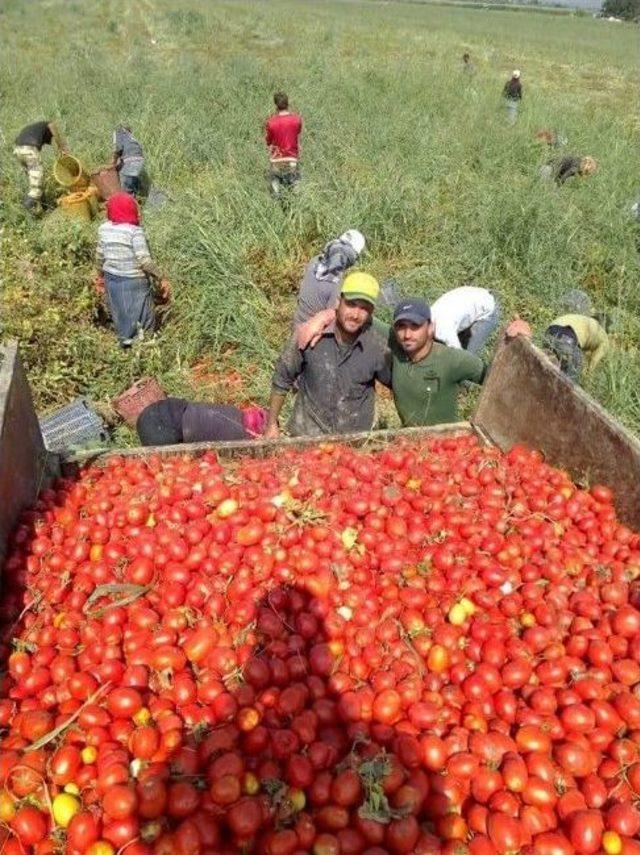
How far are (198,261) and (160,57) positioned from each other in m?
18.8

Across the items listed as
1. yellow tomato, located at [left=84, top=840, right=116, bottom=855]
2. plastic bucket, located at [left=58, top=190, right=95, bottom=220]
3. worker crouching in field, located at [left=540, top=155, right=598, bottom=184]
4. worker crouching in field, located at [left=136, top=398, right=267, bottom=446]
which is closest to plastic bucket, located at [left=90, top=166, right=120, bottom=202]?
plastic bucket, located at [left=58, top=190, right=95, bottom=220]

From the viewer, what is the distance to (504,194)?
7.67 m

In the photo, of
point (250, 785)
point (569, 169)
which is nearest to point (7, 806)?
point (250, 785)

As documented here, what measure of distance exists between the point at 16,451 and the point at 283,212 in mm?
5657

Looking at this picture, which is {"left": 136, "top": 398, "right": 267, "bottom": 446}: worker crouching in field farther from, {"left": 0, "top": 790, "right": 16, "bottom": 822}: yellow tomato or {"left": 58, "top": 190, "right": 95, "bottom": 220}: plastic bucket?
{"left": 58, "top": 190, "right": 95, "bottom": 220}: plastic bucket

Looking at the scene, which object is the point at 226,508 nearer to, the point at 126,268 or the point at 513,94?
the point at 126,268

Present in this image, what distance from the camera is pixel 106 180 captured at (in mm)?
8828

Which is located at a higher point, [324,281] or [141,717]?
[324,281]

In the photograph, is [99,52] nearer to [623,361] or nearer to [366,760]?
[623,361]

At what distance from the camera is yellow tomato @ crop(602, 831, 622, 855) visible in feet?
5.49

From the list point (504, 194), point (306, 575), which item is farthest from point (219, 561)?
point (504, 194)

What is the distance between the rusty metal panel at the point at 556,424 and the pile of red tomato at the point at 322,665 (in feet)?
0.38

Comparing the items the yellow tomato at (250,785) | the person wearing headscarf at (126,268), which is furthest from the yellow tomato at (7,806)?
the person wearing headscarf at (126,268)

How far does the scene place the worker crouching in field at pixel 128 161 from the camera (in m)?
8.77
